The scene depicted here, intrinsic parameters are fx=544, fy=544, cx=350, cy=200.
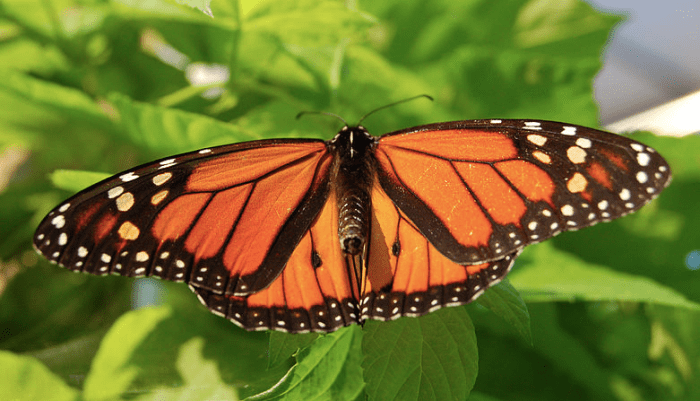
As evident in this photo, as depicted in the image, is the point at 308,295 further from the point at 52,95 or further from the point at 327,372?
the point at 52,95

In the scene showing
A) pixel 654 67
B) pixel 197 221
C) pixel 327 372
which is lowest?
pixel 327 372

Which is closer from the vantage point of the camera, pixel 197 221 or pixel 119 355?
pixel 197 221

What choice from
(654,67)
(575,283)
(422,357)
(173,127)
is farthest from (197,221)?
(654,67)

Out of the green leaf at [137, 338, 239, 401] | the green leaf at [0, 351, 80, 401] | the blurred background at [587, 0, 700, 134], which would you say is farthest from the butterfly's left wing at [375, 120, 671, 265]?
the blurred background at [587, 0, 700, 134]

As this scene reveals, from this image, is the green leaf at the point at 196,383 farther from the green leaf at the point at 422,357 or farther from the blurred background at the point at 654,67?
the blurred background at the point at 654,67

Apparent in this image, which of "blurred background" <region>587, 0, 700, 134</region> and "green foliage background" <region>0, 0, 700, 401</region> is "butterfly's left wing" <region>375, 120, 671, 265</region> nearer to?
"green foliage background" <region>0, 0, 700, 401</region>

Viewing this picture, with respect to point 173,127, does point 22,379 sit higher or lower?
lower

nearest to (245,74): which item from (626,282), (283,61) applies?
(283,61)

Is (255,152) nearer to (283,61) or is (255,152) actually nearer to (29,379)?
(283,61)
